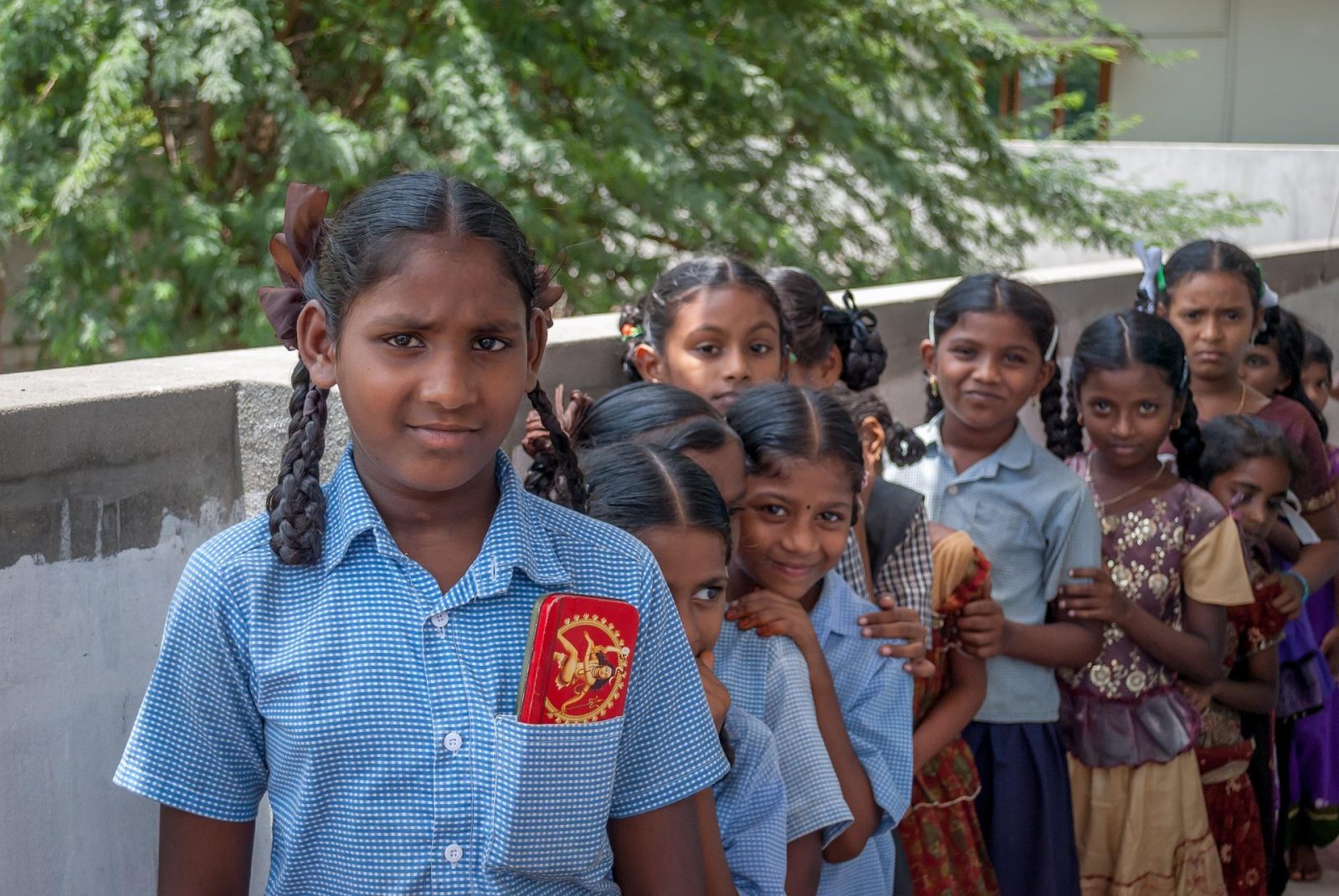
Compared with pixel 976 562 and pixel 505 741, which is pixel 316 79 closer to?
pixel 976 562

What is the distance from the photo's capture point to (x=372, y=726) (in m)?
1.41

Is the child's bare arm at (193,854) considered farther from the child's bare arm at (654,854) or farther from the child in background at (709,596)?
the child in background at (709,596)

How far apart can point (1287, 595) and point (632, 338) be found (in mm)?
1840

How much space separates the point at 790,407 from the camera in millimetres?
2395

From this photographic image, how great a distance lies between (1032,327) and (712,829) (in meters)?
1.73

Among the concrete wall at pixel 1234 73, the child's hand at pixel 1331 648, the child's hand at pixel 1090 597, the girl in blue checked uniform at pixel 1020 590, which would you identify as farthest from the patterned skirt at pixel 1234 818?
the concrete wall at pixel 1234 73

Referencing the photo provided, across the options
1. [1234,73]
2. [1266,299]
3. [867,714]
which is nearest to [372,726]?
[867,714]

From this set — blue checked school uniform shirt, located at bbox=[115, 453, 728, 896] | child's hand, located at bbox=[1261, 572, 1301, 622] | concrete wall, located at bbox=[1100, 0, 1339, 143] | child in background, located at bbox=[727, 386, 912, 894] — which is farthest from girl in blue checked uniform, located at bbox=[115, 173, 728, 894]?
concrete wall, located at bbox=[1100, 0, 1339, 143]

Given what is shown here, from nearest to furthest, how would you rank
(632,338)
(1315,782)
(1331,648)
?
(632,338) < (1315,782) < (1331,648)

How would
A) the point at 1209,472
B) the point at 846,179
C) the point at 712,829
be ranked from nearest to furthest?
the point at 712,829 < the point at 1209,472 < the point at 846,179

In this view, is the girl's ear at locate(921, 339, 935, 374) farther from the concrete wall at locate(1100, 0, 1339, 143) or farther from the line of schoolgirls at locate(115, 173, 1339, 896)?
the concrete wall at locate(1100, 0, 1339, 143)

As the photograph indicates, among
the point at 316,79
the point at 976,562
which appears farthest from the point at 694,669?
the point at 316,79

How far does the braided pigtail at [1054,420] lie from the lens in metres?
3.39

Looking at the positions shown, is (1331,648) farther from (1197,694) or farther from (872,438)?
(872,438)
